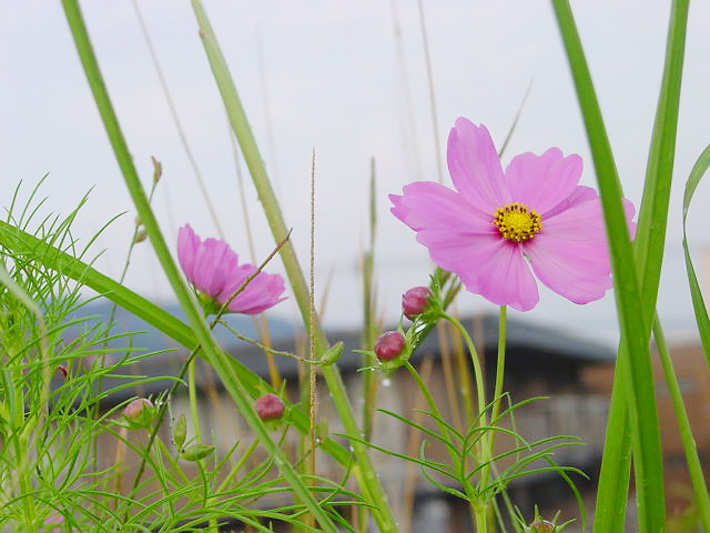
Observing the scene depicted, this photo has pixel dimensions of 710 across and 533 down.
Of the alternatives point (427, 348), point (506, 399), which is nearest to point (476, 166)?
point (506, 399)

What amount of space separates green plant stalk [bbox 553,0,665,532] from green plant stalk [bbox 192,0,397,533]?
0.43 ft

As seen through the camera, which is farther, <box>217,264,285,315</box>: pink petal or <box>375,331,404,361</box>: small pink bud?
<box>217,264,285,315</box>: pink petal

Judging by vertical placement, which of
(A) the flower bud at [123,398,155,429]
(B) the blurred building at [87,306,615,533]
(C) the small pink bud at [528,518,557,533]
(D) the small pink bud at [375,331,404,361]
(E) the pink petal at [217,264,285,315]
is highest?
(E) the pink petal at [217,264,285,315]

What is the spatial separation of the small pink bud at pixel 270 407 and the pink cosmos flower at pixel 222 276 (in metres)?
0.09

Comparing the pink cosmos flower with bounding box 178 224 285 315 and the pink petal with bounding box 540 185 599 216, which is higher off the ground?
the pink petal with bounding box 540 185 599 216

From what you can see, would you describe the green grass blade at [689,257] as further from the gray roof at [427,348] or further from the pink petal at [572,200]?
the gray roof at [427,348]

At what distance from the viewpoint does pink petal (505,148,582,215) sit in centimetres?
39

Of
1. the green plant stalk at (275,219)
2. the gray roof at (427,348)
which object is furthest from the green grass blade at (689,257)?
the gray roof at (427,348)

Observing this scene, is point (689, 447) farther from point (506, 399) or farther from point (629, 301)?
point (506, 399)

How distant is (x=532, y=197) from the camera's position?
1.30 ft

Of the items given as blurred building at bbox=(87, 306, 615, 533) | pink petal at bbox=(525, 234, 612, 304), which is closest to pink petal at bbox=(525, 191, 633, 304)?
pink petal at bbox=(525, 234, 612, 304)

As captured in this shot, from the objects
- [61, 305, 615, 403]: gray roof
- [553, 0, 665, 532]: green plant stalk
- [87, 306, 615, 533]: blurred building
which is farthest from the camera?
[87, 306, 615, 533]: blurred building

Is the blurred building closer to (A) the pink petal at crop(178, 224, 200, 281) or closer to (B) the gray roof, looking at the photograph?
(B) the gray roof

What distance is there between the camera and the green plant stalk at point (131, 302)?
1.18ft
